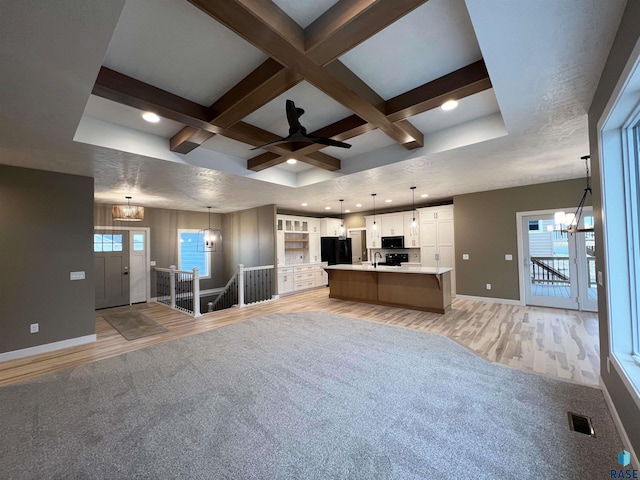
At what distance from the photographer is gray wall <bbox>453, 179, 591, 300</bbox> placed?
5.34 meters

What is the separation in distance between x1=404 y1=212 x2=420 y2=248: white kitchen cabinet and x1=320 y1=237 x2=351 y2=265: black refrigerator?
2078mm

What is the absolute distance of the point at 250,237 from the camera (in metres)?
8.16

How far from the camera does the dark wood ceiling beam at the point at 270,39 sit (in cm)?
141

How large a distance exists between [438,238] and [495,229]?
1403 millimetres

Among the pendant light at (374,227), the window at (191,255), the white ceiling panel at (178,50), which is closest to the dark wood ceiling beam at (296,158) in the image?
the white ceiling panel at (178,50)

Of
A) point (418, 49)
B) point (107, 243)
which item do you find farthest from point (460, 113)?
point (107, 243)

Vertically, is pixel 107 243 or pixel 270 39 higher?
pixel 270 39

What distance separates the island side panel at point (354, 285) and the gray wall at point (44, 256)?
4931 millimetres

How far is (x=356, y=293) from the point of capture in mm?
6430

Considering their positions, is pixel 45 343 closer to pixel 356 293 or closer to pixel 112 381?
pixel 112 381

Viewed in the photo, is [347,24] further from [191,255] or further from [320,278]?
[191,255]

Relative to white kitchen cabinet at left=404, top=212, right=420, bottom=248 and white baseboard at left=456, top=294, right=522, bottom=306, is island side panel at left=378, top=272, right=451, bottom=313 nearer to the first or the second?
white baseboard at left=456, top=294, right=522, bottom=306

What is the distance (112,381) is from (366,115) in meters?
3.96

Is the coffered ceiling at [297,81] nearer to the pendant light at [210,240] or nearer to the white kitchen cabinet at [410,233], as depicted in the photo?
the white kitchen cabinet at [410,233]
